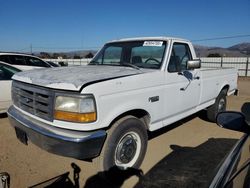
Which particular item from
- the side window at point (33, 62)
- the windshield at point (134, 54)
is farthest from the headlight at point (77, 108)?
the side window at point (33, 62)

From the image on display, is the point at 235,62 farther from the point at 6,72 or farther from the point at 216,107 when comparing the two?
the point at 6,72

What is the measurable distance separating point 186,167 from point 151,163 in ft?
1.84

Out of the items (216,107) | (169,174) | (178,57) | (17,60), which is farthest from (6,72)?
(216,107)

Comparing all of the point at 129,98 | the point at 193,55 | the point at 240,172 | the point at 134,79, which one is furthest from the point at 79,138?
the point at 193,55

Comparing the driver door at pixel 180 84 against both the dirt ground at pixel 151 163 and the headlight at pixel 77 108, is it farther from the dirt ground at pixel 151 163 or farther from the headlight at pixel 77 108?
the headlight at pixel 77 108

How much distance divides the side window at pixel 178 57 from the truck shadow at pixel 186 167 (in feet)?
5.01

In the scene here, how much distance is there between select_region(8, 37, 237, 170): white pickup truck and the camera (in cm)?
291

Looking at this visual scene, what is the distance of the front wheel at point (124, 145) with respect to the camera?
3.15m

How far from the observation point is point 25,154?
→ 4.28 meters

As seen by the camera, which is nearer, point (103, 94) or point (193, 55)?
point (103, 94)

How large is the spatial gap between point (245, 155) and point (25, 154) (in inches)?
147

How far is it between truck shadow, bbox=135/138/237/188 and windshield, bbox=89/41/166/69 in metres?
1.63

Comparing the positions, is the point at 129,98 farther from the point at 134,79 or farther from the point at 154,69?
the point at 154,69

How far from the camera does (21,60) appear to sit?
9352mm
